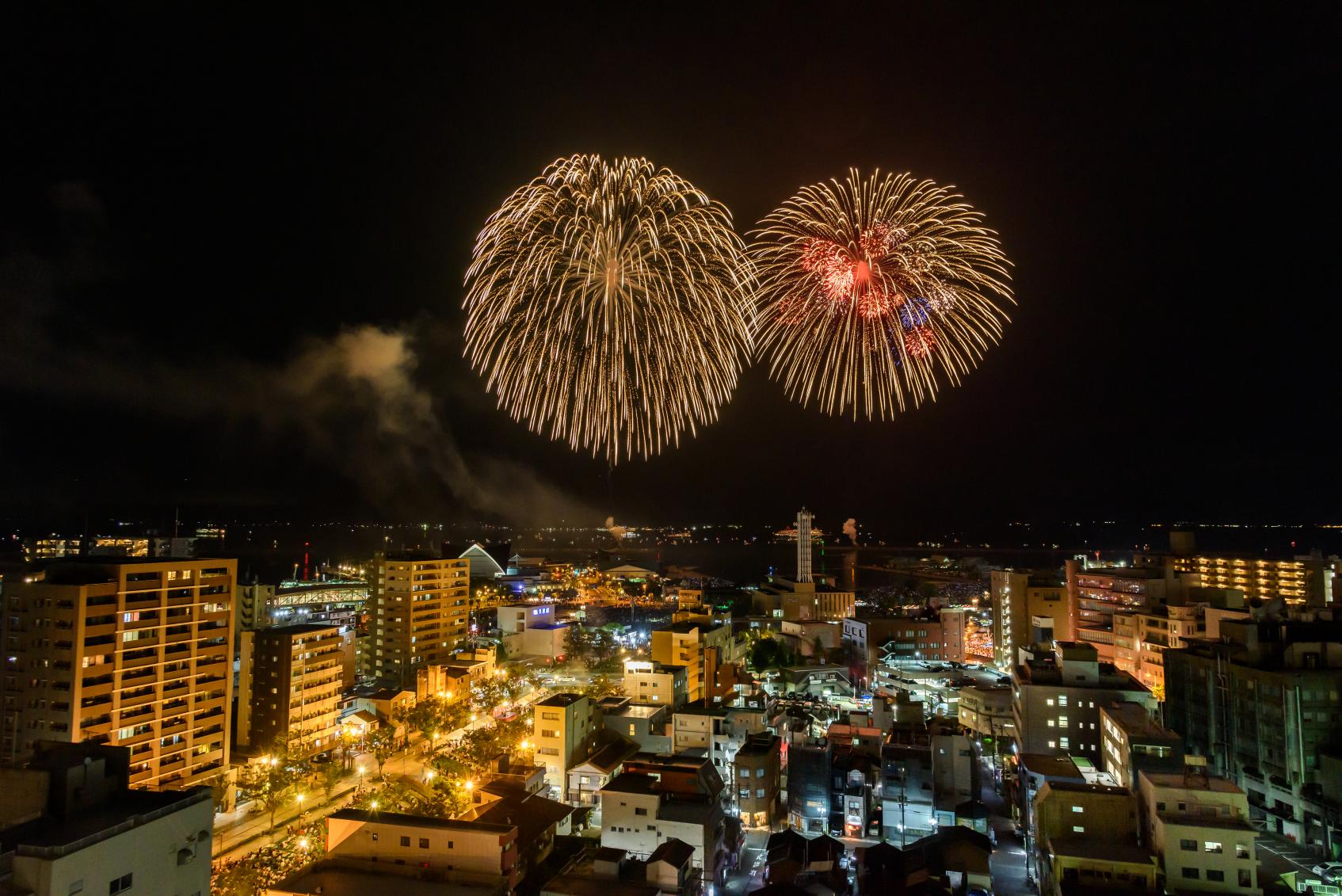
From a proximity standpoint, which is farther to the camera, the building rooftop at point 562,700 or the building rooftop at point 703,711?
the building rooftop at point 703,711

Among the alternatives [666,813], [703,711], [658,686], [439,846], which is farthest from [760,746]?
[439,846]

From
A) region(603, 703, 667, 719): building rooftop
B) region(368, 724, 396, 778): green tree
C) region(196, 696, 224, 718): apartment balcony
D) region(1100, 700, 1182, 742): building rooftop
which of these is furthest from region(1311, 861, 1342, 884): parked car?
region(196, 696, 224, 718): apartment balcony

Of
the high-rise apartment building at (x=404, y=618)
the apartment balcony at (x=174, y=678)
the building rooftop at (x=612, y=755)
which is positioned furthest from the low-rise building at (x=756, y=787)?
the high-rise apartment building at (x=404, y=618)

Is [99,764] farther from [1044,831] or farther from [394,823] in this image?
[1044,831]

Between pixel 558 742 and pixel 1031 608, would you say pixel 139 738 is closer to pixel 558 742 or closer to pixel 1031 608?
pixel 558 742

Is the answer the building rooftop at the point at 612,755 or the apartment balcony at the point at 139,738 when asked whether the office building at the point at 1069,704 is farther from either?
the apartment balcony at the point at 139,738

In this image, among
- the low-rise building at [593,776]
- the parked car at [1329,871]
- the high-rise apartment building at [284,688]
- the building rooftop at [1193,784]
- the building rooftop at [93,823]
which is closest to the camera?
the building rooftop at [93,823]

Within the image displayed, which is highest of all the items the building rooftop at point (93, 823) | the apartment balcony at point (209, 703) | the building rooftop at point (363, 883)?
the building rooftop at point (93, 823)
